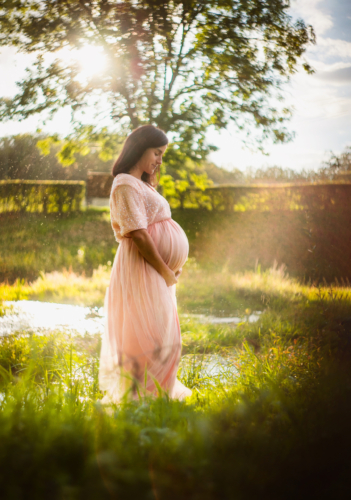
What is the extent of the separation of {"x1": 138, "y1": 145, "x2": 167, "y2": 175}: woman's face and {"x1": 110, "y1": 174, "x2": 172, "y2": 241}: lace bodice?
4.1 inches

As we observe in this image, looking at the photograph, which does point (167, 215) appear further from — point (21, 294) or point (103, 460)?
point (21, 294)

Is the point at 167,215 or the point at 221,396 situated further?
the point at 167,215

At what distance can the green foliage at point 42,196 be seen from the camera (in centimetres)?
440

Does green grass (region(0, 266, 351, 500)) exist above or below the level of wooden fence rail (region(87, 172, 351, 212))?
below

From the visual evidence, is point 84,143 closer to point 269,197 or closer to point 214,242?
→ point 214,242

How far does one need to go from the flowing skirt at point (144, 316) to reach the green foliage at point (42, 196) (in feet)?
9.65

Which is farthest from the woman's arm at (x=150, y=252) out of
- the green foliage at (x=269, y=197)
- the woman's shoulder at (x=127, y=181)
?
the green foliage at (x=269, y=197)

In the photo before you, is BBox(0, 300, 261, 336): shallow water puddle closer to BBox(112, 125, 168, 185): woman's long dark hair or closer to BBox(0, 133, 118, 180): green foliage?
BBox(0, 133, 118, 180): green foliage

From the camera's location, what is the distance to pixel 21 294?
181 inches

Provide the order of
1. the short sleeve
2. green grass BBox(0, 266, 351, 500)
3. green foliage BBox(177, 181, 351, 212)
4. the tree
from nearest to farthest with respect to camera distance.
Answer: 1. green grass BBox(0, 266, 351, 500)
2. the short sleeve
3. the tree
4. green foliage BBox(177, 181, 351, 212)

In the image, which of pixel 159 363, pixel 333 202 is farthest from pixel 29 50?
pixel 333 202

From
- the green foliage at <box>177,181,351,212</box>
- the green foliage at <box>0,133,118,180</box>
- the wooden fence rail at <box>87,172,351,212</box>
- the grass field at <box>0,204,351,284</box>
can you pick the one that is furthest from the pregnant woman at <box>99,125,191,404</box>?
the wooden fence rail at <box>87,172,351,212</box>

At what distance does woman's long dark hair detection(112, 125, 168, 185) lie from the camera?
1.99m

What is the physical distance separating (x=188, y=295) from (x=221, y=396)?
10.2 ft
